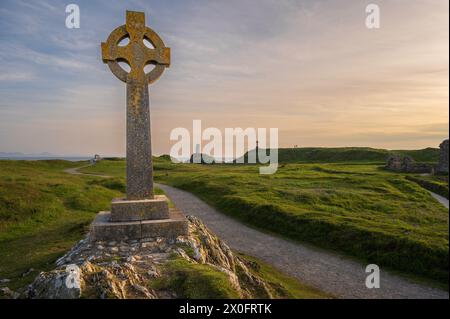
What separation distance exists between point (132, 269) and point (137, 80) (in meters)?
6.39

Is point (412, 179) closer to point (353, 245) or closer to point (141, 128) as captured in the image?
point (353, 245)

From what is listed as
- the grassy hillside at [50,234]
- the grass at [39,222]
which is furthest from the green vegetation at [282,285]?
the grass at [39,222]

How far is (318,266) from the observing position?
47.4 feet

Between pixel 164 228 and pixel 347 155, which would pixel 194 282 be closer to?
pixel 164 228

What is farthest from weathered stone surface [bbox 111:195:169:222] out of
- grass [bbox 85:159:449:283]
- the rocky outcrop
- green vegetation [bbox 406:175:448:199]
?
green vegetation [bbox 406:175:448:199]

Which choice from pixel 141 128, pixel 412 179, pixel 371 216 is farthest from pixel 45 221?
pixel 412 179

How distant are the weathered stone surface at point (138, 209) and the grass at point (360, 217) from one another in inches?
407

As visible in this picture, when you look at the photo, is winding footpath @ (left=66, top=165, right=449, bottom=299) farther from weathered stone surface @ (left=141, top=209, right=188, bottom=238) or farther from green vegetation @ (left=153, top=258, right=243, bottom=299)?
green vegetation @ (left=153, top=258, right=243, bottom=299)

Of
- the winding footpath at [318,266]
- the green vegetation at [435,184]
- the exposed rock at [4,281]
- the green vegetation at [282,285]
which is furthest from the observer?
the green vegetation at [435,184]

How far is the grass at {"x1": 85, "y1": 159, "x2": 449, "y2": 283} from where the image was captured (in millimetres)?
14562

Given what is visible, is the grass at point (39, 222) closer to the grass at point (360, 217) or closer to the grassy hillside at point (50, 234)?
the grassy hillside at point (50, 234)

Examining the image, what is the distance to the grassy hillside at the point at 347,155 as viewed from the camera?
83.3 m

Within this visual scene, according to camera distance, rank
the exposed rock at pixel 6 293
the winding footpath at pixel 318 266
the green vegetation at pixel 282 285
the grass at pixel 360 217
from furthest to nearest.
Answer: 1. the grass at pixel 360 217
2. the winding footpath at pixel 318 266
3. the green vegetation at pixel 282 285
4. the exposed rock at pixel 6 293

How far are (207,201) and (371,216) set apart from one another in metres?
15.9
